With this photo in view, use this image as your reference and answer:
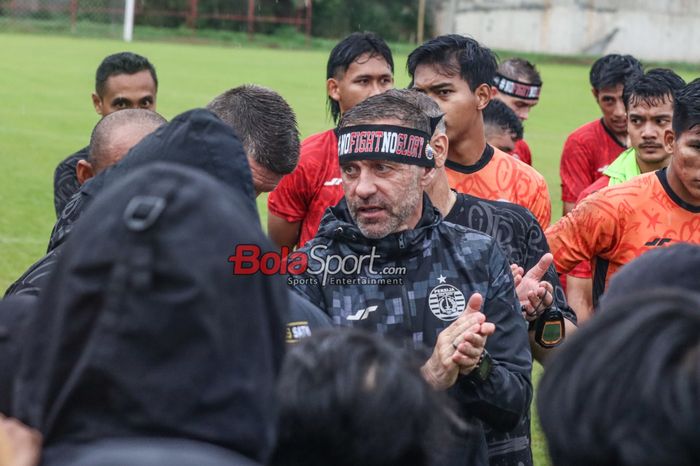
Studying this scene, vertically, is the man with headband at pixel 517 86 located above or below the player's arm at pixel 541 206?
above

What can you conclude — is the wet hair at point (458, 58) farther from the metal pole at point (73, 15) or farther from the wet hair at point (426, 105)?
the metal pole at point (73, 15)

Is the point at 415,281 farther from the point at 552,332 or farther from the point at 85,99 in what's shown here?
the point at 85,99

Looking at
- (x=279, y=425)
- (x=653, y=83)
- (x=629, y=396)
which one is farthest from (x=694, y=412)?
(x=653, y=83)

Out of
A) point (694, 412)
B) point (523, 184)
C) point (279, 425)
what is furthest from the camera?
point (523, 184)

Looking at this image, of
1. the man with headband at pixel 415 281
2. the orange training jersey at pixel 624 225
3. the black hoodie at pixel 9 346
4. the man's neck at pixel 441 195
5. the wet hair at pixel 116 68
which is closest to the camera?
the black hoodie at pixel 9 346

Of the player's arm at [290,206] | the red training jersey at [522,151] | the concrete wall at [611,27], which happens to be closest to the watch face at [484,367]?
the player's arm at [290,206]

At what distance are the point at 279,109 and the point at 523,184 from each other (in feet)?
5.71

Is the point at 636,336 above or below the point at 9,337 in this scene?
above

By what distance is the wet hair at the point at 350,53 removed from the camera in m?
7.26

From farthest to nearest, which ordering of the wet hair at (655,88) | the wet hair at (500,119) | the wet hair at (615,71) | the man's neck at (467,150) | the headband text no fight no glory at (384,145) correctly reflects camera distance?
1. the wet hair at (615,71)
2. the wet hair at (500,119)
3. the wet hair at (655,88)
4. the man's neck at (467,150)
5. the headband text no fight no glory at (384,145)

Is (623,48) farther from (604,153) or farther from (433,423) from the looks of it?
(433,423)

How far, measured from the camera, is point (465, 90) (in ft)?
20.3

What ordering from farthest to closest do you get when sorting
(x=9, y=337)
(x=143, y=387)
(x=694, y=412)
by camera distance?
(x=9, y=337) → (x=143, y=387) → (x=694, y=412)

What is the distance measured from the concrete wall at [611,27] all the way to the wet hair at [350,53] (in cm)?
4374
